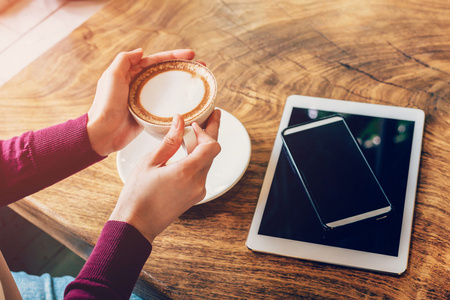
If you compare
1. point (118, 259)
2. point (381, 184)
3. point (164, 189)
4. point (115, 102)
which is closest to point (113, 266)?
point (118, 259)

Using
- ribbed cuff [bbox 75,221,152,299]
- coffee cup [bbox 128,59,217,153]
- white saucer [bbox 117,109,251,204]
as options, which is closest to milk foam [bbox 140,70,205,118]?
coffee cup [bbox 128,59,217,153]

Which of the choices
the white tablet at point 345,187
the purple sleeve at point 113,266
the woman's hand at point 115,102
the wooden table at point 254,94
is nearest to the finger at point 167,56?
the woman's hand at point 115,102

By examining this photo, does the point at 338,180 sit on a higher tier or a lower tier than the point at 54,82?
lower

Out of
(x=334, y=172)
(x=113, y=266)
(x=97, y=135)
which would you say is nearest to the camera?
(x=113, y=266)

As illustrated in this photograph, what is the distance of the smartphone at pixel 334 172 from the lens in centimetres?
65

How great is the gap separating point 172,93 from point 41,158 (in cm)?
29

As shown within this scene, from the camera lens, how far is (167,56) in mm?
839

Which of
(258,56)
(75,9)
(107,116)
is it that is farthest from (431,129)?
(75,9)

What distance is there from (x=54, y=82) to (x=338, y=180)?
715 millimetres

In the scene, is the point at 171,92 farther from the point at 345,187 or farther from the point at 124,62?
the point at 345,187

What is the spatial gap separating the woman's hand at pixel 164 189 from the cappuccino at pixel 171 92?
57 millimetres

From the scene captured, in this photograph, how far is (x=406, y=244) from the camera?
635mm

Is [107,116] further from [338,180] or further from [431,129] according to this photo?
[431,129]

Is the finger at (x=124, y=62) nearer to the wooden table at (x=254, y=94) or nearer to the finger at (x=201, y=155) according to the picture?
the wooden table at (x=254, y=94)
